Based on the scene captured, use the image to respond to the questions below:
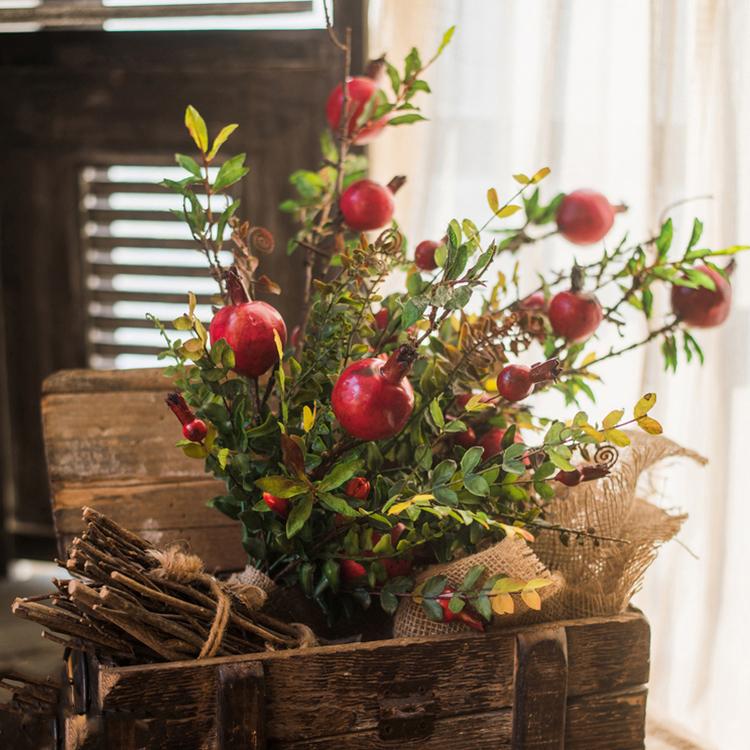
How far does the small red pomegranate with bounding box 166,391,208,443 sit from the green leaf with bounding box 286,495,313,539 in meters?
0.11

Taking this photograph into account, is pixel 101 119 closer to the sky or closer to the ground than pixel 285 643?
closer to the sky

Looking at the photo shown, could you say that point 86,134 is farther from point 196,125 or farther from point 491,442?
point 491,442

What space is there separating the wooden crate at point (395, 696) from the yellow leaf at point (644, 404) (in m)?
0.22

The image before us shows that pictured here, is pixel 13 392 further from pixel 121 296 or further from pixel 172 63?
pixel 172 63

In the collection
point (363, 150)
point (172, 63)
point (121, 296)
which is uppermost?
point (172, 63)

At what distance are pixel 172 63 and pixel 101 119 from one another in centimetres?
17

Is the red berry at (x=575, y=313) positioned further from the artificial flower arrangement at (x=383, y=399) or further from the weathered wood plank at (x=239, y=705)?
the weathered wood plank at (x=239, y=705)

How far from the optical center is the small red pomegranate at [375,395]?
78 centimetres

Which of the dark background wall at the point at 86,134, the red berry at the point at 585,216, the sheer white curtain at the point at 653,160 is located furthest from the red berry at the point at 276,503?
the dark background wall at the point at 86,134

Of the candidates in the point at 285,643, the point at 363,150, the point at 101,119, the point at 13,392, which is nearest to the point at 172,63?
the point at 101,119

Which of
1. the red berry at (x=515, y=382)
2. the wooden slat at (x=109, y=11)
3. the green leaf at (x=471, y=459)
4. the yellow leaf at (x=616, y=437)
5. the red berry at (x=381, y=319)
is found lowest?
the green leaf at (x=471, y=459)

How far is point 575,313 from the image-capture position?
0.99 meters

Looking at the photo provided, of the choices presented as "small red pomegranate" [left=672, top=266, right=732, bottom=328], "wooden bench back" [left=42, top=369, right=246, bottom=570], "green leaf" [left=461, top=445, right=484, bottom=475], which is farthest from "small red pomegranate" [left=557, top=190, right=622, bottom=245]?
"wooden bench back" [left=42, top=369, right=246, bottom=570]

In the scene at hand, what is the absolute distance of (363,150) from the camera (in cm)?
148
